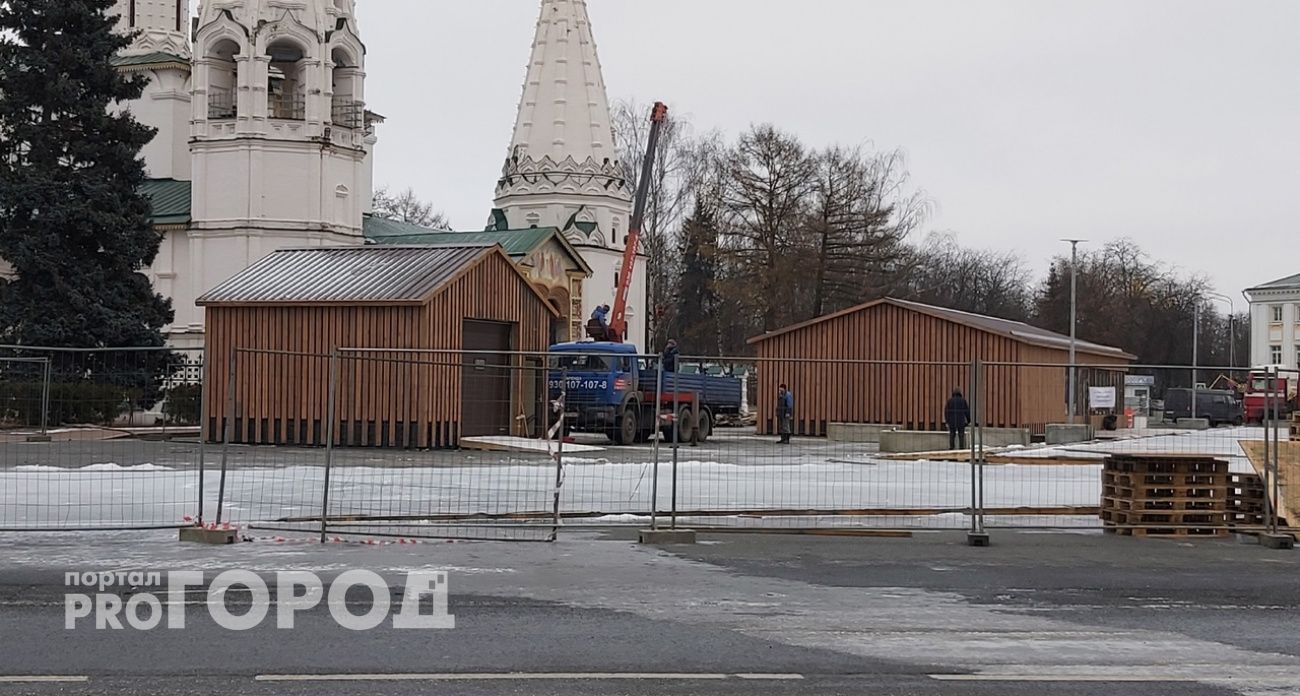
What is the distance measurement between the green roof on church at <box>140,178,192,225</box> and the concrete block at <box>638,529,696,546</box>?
2043 inches

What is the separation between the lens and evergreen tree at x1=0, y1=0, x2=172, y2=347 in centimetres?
4500

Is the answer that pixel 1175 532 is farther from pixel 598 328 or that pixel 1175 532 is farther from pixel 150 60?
pixel 150 60

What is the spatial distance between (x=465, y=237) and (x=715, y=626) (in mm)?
63470

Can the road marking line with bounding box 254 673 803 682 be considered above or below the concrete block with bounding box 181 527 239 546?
below

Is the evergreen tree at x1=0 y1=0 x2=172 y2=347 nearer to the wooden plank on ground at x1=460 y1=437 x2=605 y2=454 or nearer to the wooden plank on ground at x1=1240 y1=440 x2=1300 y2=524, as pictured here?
the wooden plank on ground at x1=460 y1=437 x2=605 y2=454

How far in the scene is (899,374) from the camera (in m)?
21.1

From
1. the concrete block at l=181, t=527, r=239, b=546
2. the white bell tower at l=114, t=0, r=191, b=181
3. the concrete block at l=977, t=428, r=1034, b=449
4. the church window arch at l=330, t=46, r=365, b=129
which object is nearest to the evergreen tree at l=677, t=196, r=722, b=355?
the church window arch at l=330, t=46, r=365, b=129

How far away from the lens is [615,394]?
105 feet

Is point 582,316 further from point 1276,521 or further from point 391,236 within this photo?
point 1276,521

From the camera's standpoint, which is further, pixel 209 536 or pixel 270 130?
pixel 270 130

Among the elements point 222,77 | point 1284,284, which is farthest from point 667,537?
point 1284,284

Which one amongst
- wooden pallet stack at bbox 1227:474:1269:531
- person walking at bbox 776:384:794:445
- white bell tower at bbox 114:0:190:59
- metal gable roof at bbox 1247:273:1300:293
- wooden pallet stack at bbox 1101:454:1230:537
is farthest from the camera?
metal gable roof at bbox 1247:273:1300:293

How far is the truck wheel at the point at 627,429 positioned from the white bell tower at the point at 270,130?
36.0 m

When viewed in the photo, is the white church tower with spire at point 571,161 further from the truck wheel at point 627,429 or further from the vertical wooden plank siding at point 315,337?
the truck wheel at point 627,429
